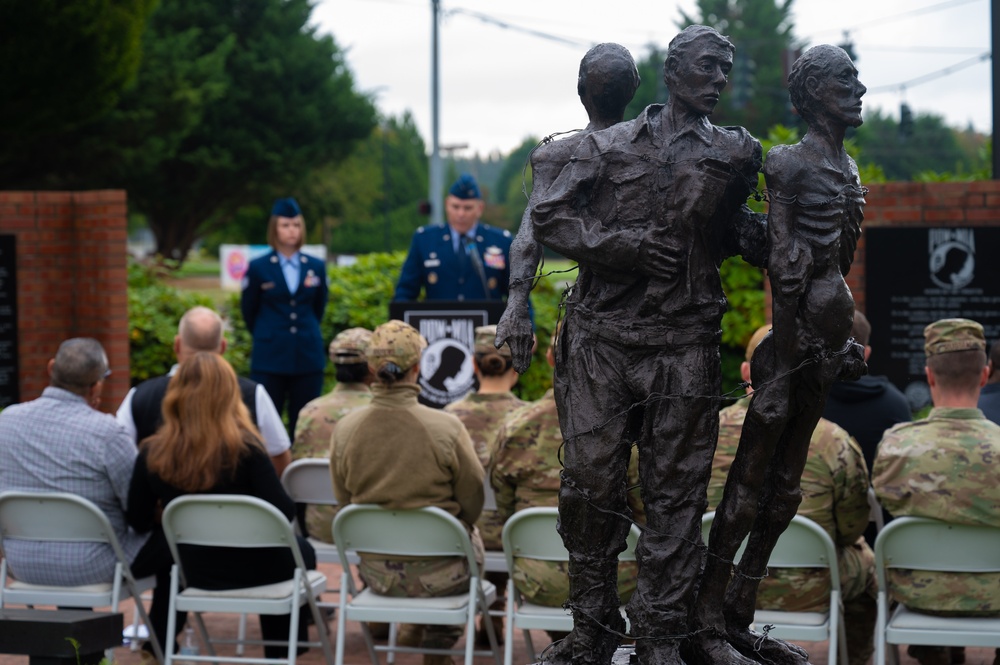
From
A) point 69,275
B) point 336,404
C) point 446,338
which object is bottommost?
point 336,404

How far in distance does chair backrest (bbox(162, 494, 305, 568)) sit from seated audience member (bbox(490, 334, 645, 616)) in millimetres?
909

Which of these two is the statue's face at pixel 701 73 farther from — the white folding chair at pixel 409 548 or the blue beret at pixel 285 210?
the blue beret at pixel 285 210

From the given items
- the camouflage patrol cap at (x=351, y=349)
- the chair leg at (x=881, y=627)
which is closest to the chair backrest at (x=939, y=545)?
the chair leg at (x=881, y=627)

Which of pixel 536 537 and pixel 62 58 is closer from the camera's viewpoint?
pixel 536 537

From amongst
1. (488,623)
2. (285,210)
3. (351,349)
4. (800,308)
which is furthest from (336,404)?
(800,308)

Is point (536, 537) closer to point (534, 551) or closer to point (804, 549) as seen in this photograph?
point (534, 551)

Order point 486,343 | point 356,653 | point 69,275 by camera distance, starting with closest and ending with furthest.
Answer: point 486,343 < point 356,653 < point 69,275

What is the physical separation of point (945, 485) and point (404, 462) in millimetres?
2079

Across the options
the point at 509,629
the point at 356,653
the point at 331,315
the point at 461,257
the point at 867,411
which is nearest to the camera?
the point at 509,629

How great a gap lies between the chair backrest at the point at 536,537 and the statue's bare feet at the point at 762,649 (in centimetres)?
134

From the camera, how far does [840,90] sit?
3.23 meters

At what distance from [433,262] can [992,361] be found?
3.99 m

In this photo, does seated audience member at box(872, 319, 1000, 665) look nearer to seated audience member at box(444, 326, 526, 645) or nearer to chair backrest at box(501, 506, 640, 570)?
chair backrest at box(501, 506, 640, 570)

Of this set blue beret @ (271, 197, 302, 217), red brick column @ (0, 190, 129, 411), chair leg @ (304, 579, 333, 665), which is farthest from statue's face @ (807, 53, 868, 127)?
red brick column @ (0, 190, 129, 411)
